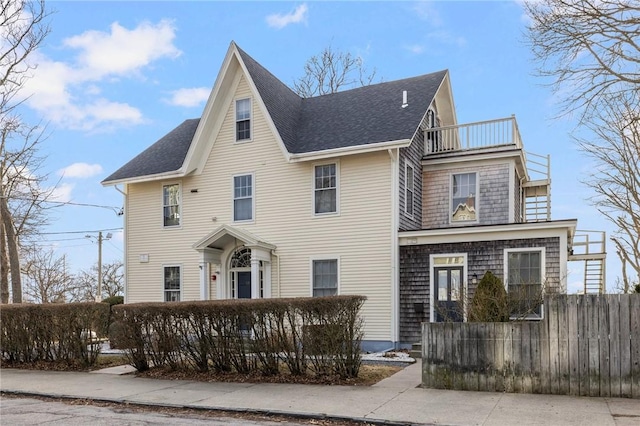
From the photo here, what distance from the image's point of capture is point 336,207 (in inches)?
628

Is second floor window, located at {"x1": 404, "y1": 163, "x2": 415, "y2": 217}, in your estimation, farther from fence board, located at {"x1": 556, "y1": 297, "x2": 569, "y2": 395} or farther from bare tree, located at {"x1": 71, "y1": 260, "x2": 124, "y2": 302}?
bare tree, located at {"x1": 71, "y1": 260, "x2": 124, "y2": 302}

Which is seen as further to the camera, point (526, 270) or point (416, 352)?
point (526, 270)

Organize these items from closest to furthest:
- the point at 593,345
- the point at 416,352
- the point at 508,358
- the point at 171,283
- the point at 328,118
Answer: the point at 593,345 < the point at 508,358 < the point at 416,352 < the point at 328,118 < the point at 171,283

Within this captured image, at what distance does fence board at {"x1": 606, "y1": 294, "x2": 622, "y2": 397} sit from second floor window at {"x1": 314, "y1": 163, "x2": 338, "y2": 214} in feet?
29.2

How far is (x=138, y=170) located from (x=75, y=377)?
9.33 m

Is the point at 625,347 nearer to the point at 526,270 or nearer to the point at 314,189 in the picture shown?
the point at 526,270

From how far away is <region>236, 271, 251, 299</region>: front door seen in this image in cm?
1730

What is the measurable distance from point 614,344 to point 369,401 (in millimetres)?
3934

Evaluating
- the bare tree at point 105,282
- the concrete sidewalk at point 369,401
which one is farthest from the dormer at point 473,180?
the bare tree at point 105,282

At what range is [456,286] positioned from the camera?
14.7 metres

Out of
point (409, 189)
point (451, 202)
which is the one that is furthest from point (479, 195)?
point (409, 189)

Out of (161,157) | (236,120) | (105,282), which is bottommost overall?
(105,282)

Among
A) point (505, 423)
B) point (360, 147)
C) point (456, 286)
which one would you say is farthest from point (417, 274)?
point (505, 423)

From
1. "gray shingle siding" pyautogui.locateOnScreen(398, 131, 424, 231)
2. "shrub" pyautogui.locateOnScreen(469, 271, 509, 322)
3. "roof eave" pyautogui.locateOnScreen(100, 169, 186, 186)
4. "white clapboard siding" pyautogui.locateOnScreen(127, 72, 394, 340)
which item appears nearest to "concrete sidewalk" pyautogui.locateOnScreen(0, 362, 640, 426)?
"shrub" pyautogui.locateOnScreen(469, 271, 509, 322)
